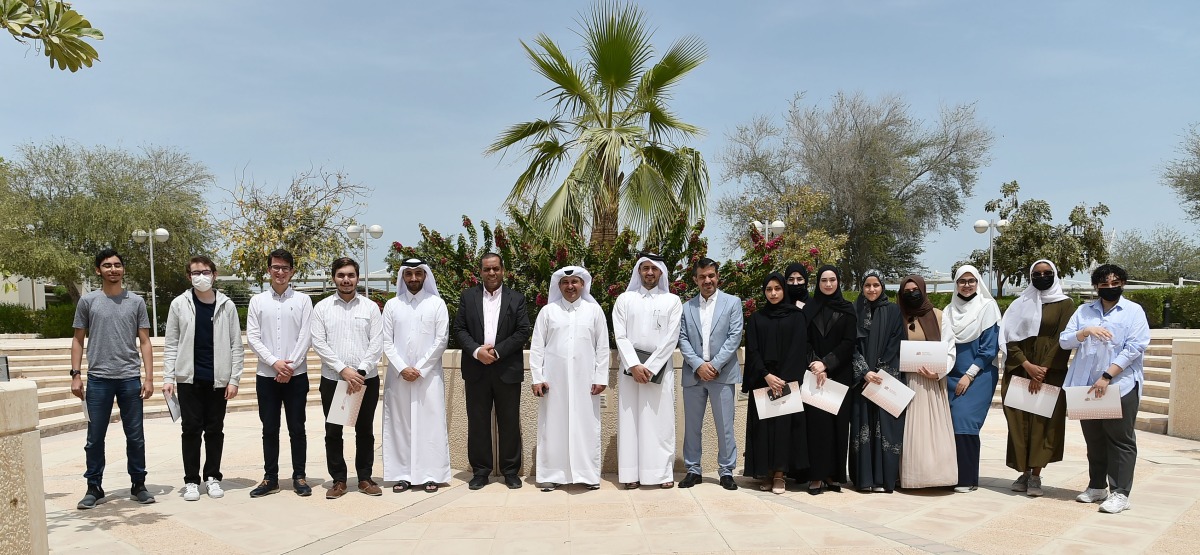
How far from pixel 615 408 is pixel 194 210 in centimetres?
2878

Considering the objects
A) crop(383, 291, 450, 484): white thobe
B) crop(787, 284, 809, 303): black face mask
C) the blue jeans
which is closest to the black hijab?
crop(787, 284, 809, 303): black face mask

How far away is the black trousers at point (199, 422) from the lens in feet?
18.6

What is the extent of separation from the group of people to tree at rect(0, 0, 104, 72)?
2342 millimetres

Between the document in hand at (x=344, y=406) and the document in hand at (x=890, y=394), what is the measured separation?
3950 mm

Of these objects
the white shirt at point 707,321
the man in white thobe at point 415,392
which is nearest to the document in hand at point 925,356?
the white shirt at point 707,321

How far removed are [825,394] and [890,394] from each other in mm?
484

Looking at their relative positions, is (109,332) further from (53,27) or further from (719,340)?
(719,340)

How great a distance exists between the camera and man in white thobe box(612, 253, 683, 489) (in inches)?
236

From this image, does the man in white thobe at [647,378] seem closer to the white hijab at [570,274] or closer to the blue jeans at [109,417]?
the white hijab at [570,274]

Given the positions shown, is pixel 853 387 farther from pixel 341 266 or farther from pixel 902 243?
pixel 902 243

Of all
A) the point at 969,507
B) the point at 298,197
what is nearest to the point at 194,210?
the point at 298,197

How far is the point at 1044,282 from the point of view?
571 cm

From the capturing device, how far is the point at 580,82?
847cm

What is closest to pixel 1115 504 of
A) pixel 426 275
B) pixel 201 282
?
pixel 426 275
